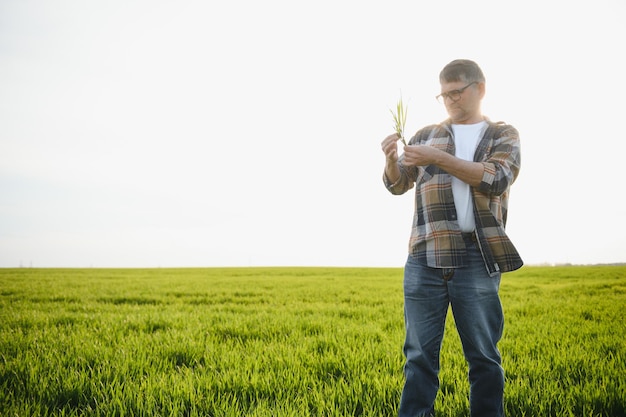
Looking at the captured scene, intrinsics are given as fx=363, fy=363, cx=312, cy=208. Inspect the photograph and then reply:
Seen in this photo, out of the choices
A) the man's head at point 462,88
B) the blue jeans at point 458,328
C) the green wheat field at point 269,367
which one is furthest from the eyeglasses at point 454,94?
the green wheat field at point 269,367

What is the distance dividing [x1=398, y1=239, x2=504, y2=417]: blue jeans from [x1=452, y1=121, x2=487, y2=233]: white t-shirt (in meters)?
0.13

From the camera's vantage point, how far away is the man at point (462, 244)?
2.11m

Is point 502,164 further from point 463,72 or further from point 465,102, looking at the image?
point 463,72

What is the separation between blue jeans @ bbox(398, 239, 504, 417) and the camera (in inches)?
83.2

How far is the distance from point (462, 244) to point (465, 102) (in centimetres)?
92

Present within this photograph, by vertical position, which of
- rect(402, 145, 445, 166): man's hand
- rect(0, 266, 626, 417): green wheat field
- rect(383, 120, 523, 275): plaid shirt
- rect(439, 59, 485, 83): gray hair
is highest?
rect(439, 59, 485, 83): gray hair

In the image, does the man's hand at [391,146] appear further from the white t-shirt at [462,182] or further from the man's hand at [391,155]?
the white t-shirt at [462,182]

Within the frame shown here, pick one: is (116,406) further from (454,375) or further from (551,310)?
(551,310)

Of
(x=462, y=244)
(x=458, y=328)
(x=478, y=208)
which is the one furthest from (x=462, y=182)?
(x=458, y=328)

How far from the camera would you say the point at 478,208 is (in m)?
2.19

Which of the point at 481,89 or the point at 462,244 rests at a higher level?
the point at 481,89

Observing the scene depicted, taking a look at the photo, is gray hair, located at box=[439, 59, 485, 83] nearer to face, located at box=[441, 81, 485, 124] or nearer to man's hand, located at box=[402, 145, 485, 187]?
face, located at box=[441, 81, 485, 124]

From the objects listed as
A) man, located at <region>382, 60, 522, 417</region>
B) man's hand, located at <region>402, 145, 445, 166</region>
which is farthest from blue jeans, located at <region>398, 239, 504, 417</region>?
man's hand, located at <region>402, 145, 445, 166</region>

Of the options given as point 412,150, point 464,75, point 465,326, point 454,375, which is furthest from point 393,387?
point 464,75
